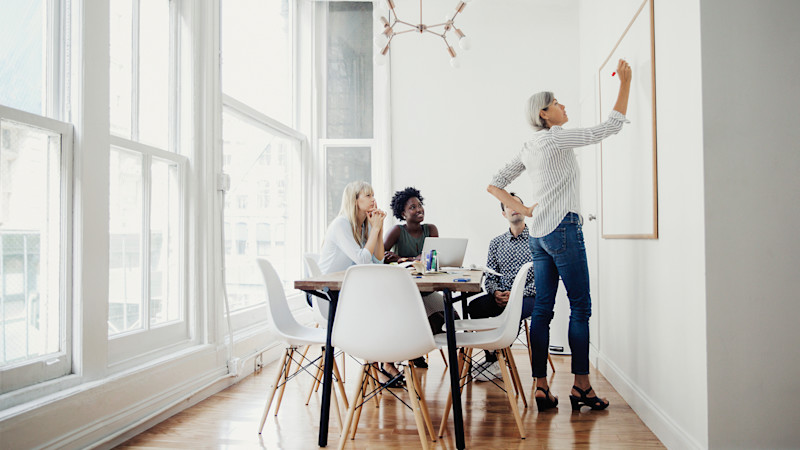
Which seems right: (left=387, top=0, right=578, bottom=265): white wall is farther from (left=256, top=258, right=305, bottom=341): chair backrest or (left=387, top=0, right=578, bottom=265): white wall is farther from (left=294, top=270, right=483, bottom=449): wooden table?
(left=294, top=270, right=483, bottom=449): wooden table

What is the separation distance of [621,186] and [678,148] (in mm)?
835

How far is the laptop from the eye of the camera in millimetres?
2959

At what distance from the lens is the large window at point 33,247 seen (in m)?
1.90

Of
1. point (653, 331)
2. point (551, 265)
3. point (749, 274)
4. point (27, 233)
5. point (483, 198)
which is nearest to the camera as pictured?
point (749, 274)

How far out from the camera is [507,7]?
4750mm

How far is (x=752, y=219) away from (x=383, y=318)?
1.42 meters

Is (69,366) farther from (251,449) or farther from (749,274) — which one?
(749,274)

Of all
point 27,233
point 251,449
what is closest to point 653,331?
point 251,449

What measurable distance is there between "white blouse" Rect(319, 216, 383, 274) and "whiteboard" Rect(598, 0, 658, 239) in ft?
4.85

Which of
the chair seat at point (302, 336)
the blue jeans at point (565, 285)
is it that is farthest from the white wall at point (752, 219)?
the chair seat at point (302, 336)

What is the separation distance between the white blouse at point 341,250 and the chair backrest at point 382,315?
2.88 feet

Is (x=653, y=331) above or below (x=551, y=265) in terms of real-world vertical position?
below

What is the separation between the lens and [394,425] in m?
2.48

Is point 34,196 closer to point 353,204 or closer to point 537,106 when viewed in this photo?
point 353,204
